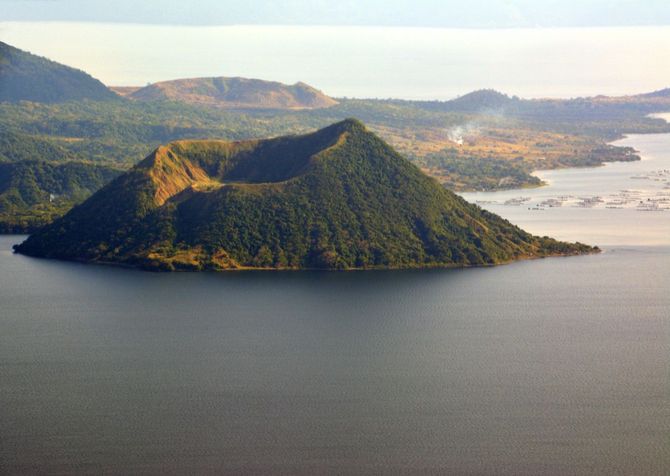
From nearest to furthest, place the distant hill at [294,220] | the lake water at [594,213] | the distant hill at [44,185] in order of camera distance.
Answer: the distant hill at [294,220] < the lake water at [594,213] < the distant hill at [44,185]

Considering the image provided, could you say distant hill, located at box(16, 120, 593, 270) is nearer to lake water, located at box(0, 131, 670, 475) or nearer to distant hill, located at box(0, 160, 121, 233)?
lake water, located at box(0, 131, 670, 475)

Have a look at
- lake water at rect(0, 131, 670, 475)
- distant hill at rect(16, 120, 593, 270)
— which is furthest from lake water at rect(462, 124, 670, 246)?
lake water at rect(0, 131, 670, 475)

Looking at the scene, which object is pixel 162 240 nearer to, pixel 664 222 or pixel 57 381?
pixel 57 381

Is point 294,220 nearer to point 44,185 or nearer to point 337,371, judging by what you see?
point 337,371

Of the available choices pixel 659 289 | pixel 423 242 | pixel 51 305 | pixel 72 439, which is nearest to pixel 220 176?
pixel 423 242

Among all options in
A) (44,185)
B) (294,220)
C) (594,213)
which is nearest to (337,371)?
(294,220)

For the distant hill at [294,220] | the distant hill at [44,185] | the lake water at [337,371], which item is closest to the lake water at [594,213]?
the distant hill at [294,220]

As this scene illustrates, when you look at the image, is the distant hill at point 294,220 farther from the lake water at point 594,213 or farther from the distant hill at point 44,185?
the distant hill at point 44,185
